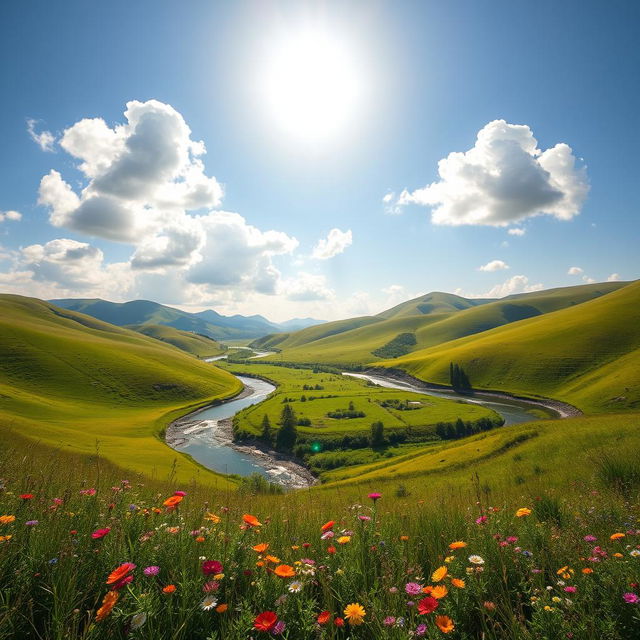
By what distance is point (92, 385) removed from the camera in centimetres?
10544

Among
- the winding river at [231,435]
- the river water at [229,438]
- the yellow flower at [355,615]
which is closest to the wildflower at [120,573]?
the yellow flower at [355,615]

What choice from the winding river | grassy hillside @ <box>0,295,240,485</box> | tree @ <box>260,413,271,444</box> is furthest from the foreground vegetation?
tree @ <box>260,413,271,444</box>

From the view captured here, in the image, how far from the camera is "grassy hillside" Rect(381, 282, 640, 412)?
9212 cm

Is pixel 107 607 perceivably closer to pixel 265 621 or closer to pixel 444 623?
pixel 265 621

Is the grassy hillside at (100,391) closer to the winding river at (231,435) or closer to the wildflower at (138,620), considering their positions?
the winding river at (231,435)

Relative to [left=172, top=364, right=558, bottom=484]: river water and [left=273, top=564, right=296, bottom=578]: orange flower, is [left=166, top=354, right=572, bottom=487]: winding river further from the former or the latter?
[left=273, top=564, right=296, bottom=578]: orange flower

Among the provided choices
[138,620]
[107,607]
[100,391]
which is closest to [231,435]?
[100,391]

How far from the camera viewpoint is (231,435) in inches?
3359

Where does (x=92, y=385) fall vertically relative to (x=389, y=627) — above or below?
below

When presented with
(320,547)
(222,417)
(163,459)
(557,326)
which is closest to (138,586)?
(320,547)

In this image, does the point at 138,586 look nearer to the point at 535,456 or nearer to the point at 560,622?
the point at 560,622

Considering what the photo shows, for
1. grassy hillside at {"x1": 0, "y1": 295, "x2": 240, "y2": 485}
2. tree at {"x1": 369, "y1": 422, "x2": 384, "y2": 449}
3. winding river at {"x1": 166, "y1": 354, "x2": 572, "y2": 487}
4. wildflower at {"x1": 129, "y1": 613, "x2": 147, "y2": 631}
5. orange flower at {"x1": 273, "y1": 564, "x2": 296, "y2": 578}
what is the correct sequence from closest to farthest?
1. wildflower at {"x1": 129, "y1": 613, "x2": 147, "y2": 631}
2. orange flower at {"x1": 273, "y1": 564, "x2": 296, "y2": 578}
3. grassy hillside at {"x1": 0, "y1": 295, "x2": 240, "y2": 485}
4. winding river at {"x1": 166, "y1": 354, "x2": 572, "y2": 487}
5. tree at {"x1": 369, "y1": 422, "x2": 384, "y2": 449}

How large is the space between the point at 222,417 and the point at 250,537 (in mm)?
107515

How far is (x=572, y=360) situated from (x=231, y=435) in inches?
4673
